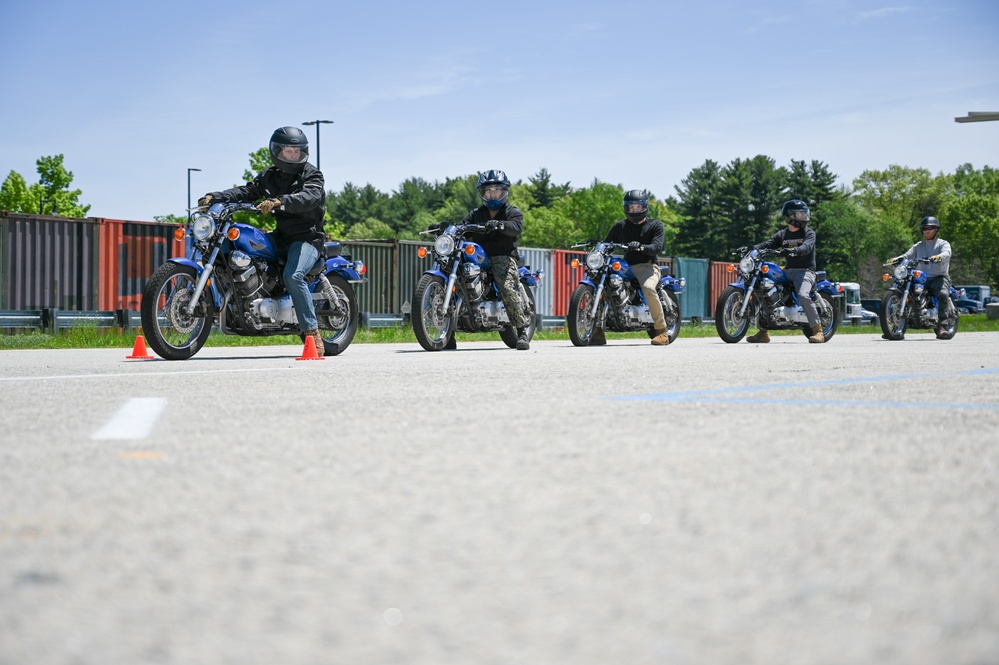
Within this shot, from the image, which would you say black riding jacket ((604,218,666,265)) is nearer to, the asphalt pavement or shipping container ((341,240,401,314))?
the asphalt pavement

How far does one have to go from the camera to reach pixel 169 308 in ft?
33.0

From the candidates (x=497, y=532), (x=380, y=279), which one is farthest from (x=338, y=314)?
(x=380, y=279)

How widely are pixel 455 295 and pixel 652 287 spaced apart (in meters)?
3.41

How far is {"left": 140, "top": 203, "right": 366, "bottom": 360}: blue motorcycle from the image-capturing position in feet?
33.0

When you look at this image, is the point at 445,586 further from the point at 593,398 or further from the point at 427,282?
the point at 427,282

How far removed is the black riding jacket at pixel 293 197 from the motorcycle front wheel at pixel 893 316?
419 inches

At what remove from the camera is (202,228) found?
10.2 m

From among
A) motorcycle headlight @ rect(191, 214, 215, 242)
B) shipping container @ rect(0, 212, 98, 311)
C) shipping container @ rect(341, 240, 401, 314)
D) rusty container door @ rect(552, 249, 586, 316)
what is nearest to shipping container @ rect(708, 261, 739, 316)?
rusty container door @ rect(552, 249, 586, 316)

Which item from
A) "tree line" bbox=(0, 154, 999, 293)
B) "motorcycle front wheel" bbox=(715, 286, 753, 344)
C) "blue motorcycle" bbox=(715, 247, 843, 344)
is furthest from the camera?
"tree line" bbox=(0, 154, 999, 293)

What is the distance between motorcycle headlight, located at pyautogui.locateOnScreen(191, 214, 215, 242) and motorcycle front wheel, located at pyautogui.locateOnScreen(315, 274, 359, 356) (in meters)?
1.60

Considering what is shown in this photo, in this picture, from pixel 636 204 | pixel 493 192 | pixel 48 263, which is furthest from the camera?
pixel 48 263

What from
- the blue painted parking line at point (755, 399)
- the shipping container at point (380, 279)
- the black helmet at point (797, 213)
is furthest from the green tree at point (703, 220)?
the blue painted parking line at point (755, 399)

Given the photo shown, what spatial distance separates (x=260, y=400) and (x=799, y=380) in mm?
3405

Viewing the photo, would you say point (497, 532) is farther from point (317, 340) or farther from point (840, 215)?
point (840, 215)
